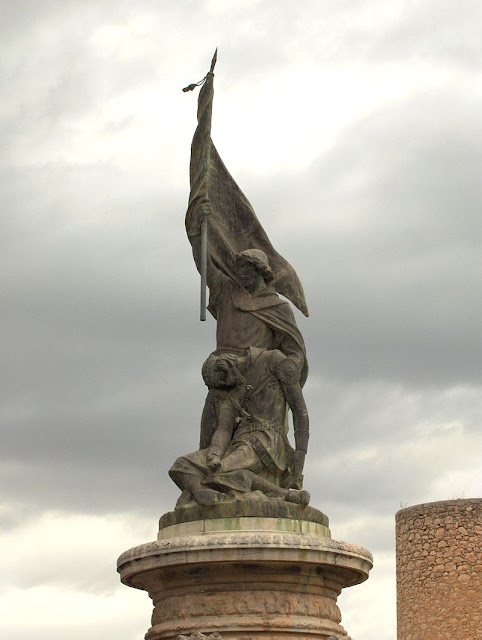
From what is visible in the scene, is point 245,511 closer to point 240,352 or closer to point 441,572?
point 240,352

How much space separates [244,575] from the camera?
1073 cm

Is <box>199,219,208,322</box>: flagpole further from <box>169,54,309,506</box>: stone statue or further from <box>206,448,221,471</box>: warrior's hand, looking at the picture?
<box>206,448,221,471</box>: warrior's hand

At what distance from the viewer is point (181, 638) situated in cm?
1060

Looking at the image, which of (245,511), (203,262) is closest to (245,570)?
(245,511)

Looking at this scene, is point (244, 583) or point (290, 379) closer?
point (244, 583)

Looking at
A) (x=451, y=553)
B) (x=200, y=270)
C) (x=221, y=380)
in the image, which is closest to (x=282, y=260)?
(x=200, y=270)

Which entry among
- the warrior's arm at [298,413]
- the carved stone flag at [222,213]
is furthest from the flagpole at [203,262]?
the warrior's arm at [298,413]

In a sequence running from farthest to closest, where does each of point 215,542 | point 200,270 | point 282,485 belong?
point 200,270 < point 282,485 < point 215,542

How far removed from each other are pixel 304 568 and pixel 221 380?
1.76 m

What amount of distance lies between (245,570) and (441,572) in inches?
770

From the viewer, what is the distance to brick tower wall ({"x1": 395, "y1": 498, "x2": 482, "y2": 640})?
29000 millimetres

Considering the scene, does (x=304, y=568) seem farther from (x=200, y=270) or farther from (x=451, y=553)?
(x=451, y=553)

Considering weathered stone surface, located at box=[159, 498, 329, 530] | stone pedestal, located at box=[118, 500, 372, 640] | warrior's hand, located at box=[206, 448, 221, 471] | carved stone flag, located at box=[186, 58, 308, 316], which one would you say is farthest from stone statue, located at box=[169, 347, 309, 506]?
carved stone flag, located at box=[186, 58, 308, 316]

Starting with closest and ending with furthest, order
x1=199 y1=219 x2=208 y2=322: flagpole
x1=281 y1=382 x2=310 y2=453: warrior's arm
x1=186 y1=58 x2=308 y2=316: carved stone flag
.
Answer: x1=281 y1=382 x2=310 y2=453: warrior's arm, x1=199 y1=219 x2=208 y2=322: flagpole, x1=186 y1=58 x2=308 y2=316: carved stone flag
